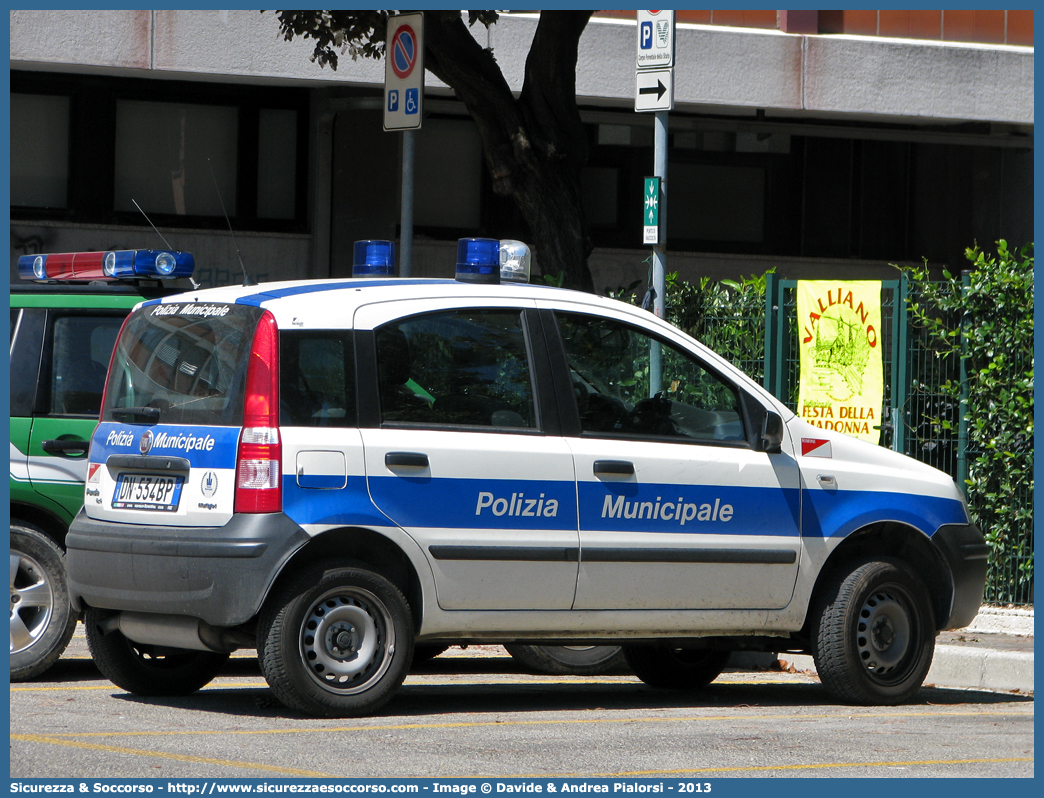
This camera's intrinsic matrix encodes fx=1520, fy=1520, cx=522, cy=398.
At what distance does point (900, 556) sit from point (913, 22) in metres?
12.2

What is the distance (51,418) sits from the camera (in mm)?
7496

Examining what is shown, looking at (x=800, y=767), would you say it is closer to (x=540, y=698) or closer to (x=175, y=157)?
(x=540, y=698)

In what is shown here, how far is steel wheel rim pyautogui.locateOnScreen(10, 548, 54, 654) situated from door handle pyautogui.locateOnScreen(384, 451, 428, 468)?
85.4 inches

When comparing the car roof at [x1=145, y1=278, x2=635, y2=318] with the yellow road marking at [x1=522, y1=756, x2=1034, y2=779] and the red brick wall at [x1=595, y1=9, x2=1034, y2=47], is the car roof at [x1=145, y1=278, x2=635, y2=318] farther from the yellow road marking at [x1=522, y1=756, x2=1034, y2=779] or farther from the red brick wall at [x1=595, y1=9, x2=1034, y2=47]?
the red brick wall at [x1=595, y1=9, x2=1034, y2=47]

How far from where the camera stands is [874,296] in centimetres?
1002

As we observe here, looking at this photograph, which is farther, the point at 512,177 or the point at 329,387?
the point at 512,177

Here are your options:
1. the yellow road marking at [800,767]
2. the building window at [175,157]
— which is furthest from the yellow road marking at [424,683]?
the building window at [175,157]

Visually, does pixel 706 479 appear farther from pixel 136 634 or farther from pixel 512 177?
pixel 512 177

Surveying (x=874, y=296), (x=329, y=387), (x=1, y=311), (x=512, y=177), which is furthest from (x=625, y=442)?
(x=512, y=177)

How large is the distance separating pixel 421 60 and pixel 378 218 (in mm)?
8262

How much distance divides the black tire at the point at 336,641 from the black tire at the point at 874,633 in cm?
204

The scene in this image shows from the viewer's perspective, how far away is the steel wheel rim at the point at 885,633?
23.3ft

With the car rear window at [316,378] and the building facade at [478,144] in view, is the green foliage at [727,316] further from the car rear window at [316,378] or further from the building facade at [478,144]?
the building facade at [478,144]

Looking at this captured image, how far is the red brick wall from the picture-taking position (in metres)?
17.4
